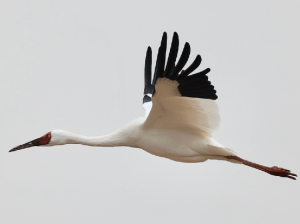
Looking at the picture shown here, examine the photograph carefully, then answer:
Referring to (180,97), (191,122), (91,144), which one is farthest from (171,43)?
(91,144)

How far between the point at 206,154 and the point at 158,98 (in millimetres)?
1602

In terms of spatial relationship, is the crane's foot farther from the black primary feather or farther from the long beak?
the long beak

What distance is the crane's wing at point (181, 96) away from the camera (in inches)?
394

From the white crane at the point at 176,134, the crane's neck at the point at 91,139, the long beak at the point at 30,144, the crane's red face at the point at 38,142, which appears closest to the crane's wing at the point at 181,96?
the white crane at the point at 176,134

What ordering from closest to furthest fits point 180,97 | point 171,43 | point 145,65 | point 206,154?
point 171,43 → point 180,97 → point 206,154 → point 145,65

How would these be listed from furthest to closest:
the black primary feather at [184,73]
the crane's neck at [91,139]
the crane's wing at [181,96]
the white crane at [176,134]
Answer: the crane's neck at [91,139] < the white crane at [176,134] < the crane's wing at [181,96] < the black primary feather at [184,73]

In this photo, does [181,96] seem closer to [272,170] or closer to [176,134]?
[176,134]

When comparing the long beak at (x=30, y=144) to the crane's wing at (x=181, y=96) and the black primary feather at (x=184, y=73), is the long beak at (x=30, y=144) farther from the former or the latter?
the black primary feather at (x=184, y=73)

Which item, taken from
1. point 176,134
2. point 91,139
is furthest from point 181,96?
point 91,139

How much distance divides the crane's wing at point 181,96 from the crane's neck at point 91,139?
2.04ft

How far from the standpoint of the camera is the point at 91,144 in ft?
38.9

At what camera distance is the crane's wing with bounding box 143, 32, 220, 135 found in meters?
10.0

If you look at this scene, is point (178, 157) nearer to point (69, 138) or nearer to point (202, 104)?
point (202, 104)

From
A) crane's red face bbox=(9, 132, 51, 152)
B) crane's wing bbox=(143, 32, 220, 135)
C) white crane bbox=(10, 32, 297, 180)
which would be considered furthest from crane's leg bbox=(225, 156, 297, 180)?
crane's red face bbox=(9, 132, 51, 152)
